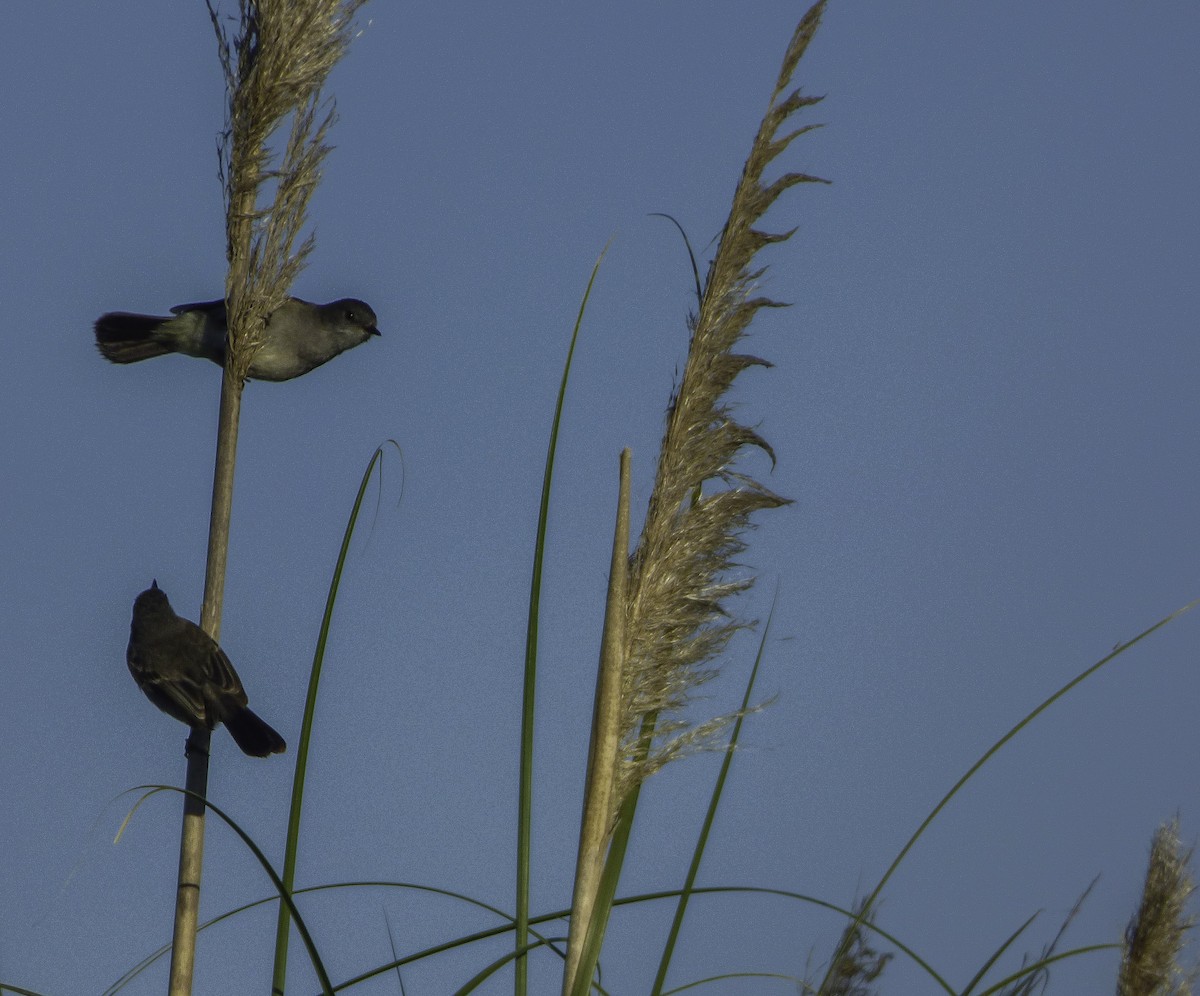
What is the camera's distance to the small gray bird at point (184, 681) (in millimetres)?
3088

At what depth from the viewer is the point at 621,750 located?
2.11 m

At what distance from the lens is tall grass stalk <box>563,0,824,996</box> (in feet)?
7.02

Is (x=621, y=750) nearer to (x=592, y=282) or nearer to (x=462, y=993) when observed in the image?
(x=462, y=993)

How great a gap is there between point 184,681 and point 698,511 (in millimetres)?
1630

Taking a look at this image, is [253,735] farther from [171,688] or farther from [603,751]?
[603,751]

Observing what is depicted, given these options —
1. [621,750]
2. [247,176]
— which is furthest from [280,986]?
[247,176]

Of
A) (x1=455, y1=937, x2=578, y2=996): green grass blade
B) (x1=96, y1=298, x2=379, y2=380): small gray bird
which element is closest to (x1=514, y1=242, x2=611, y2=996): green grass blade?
(x1=455, y1=937, x2=578, y2=996): green grass blade

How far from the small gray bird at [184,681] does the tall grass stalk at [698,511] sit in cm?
109

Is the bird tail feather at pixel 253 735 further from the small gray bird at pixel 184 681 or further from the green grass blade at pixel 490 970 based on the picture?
the green grass blade at pixel 490 970

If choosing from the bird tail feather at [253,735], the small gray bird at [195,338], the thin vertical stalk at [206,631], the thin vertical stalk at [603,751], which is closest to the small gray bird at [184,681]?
the bird tail feather at [253,735]

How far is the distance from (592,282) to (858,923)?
113 centimetres

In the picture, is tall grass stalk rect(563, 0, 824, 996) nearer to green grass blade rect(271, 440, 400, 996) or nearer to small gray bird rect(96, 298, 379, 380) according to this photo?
green grass blade rect(271, 440, 400, 996)

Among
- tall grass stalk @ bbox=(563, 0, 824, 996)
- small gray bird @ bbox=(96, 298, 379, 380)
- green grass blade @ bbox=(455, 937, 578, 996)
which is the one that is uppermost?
small gray bird @ bbox=(96, 298, 379, 380)

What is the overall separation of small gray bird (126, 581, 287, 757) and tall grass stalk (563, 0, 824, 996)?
1.09 meters
